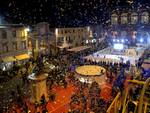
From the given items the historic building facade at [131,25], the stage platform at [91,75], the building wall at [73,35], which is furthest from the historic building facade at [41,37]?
the historic building facade at [131,25]

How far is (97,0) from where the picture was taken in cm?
5978

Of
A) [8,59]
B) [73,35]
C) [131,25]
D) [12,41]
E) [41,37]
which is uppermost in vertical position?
[131,25]

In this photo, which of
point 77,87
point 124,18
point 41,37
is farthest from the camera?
point 124,18

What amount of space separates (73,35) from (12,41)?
70.7ft

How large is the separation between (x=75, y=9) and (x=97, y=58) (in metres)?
24.5

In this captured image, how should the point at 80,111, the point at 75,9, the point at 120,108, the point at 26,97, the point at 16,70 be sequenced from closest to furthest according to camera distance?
1. the point at 120,108
2. the point at 80,111
3. the point at 26,97
4. the point at 16,70
5. the point at 75,9

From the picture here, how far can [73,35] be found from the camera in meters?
54.0

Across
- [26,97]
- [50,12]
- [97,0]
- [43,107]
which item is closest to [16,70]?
[26,97]

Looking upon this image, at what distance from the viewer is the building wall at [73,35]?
4906 cm

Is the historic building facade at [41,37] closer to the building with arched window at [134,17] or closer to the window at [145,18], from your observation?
the building with arched window at [134,17]

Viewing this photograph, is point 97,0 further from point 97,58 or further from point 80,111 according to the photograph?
point 80,111

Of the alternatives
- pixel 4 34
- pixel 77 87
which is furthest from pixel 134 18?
pixel 77 87

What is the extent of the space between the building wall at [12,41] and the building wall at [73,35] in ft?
40.1

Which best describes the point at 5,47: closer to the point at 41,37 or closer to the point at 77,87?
the point at 41,37
